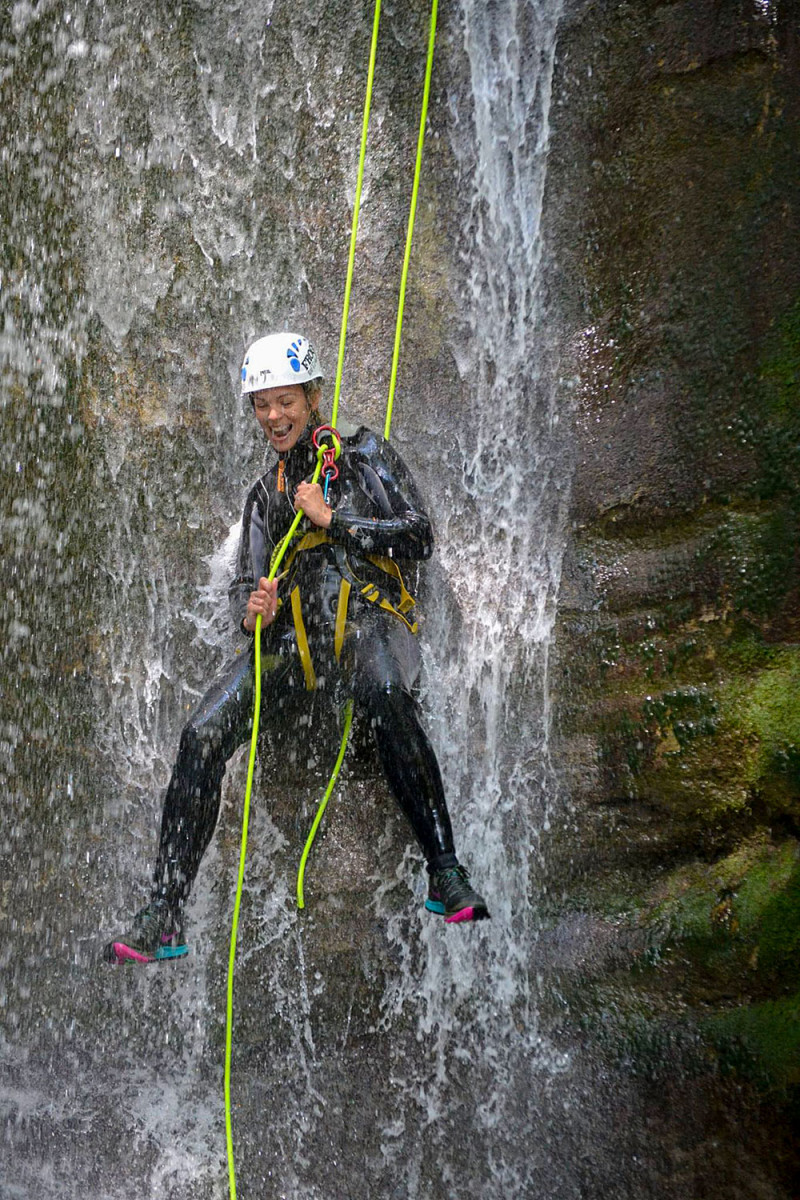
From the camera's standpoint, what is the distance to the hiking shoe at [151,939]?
10.8ft

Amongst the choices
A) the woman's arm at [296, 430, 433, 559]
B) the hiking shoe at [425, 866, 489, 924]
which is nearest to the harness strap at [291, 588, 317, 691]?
the woman's arm at [296, 430, 433, 559]

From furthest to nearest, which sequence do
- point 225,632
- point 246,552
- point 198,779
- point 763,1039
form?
point 225,632
point 246,552
point 198,779
point 763,1039

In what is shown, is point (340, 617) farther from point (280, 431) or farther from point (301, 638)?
point (280, 431)

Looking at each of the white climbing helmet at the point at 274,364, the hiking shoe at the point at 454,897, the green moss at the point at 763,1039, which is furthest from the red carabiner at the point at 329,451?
the green moss at the point at 763,1039

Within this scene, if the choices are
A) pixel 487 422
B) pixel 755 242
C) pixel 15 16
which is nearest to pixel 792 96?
pixel 755 242

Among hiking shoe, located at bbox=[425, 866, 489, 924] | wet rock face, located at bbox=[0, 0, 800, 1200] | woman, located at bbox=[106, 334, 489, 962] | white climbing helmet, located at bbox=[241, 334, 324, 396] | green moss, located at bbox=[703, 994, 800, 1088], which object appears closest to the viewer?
hiking shoe, located at bbox=[425, 866, 489, 924]

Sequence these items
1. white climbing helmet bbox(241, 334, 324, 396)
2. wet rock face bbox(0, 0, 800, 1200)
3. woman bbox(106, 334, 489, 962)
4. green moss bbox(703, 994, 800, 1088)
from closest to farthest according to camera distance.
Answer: green moss bbox(703, 994, 800, 1088), woman bbox(106, 334, 489, 962), white climbing helmet bbox(241, 334, 324, 396), wet rock face bbox(0, 0, 800, 1200)

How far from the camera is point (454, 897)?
329cm

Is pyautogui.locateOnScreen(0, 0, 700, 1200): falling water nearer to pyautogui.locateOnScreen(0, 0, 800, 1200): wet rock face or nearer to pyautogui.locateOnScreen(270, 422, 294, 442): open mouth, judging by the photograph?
pyautogui.locateOnScreen(0, 0, 800, 1200): wet rock face

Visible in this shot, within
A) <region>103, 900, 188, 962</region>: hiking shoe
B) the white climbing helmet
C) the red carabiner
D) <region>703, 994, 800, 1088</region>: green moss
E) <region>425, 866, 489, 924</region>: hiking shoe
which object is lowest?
<region>703, 994, 800, 1088</region>: green moss

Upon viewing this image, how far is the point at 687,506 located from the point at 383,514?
111 centimetres

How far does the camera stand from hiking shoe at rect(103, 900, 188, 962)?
3.29 meters

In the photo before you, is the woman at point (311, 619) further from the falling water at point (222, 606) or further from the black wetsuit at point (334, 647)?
the falling water at point (222, 606)

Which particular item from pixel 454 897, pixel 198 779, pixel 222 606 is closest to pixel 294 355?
pixel 222 606
